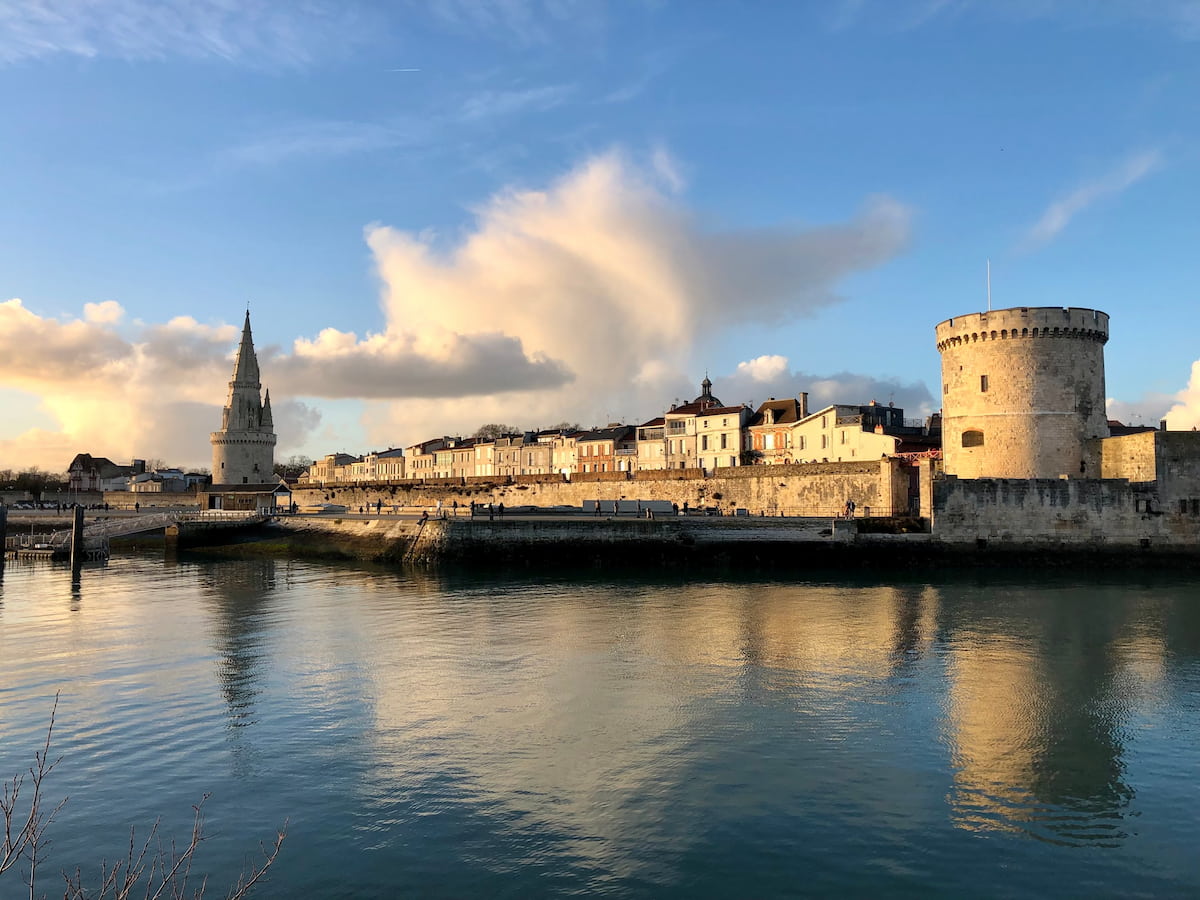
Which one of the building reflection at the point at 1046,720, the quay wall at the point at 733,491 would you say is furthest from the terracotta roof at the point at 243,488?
the building reflection at the point at 1046,720

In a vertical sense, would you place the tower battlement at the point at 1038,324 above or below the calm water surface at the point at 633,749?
above

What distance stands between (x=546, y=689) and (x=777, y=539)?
2514cm

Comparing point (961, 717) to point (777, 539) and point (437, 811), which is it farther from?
point (777, 539)

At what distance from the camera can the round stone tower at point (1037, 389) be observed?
3875cm

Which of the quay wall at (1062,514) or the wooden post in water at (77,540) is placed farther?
the wooden post in water at (77,540)

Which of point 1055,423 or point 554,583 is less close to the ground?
point 1055,423

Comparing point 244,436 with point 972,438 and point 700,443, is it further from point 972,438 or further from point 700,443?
point 972,438

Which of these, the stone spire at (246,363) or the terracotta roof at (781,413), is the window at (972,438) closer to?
the terracotta roof at (781,413)

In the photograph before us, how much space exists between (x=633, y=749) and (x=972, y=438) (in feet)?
113

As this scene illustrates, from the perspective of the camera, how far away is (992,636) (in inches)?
822

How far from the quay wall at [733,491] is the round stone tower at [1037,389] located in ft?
17.7

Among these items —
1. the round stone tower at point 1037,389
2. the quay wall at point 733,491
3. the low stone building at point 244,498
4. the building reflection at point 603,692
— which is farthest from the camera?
the low stone building at point 244,498

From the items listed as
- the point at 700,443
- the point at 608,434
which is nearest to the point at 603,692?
the point at 700,443

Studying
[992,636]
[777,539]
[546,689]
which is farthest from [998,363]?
[546,689]
